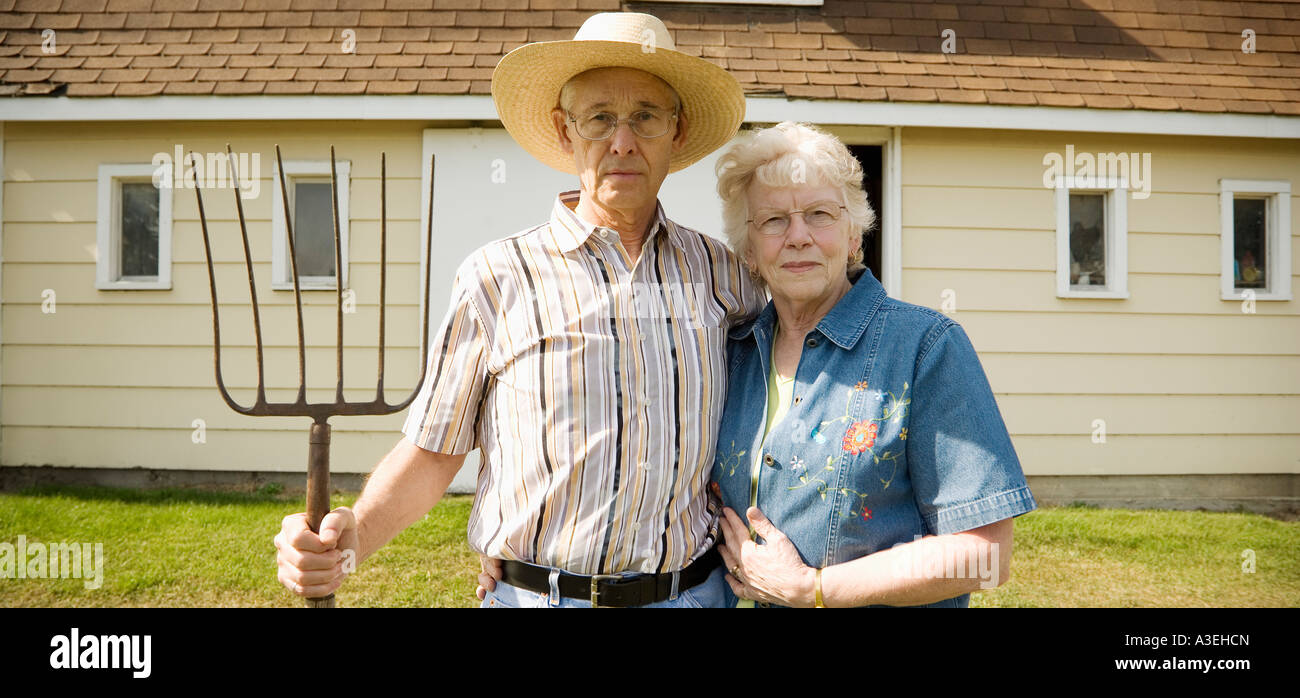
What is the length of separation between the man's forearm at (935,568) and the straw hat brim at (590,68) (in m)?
1.15

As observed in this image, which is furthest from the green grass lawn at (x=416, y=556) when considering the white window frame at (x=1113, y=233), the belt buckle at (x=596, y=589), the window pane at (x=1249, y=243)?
the belt buckle at (x=596, y=589)

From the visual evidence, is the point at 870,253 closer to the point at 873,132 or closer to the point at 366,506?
the point at 873,132

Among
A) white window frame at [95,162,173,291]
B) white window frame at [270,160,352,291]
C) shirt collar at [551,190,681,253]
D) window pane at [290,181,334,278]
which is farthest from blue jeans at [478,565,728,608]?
white window frame at [95,162,173,291]

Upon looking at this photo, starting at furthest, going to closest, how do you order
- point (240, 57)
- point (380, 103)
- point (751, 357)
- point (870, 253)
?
point (870, 253)
point (240, 57)
point (380, 103)
point (751, 357)

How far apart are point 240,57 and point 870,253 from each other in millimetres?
5262

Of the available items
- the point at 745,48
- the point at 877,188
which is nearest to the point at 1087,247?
the point at 877,188

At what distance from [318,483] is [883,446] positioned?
45.9 inches

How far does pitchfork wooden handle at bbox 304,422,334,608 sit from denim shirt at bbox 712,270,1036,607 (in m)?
0.90

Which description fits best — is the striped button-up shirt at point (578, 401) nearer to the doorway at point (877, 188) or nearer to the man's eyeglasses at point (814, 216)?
the man's eyeglasses at point (814, 216)

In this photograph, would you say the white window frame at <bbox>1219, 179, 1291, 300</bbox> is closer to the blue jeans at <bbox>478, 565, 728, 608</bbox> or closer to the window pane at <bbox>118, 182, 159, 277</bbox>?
the blue jeans at <bbox>478, 565, 728, 608</bbox>

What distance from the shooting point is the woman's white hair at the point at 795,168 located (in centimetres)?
183
